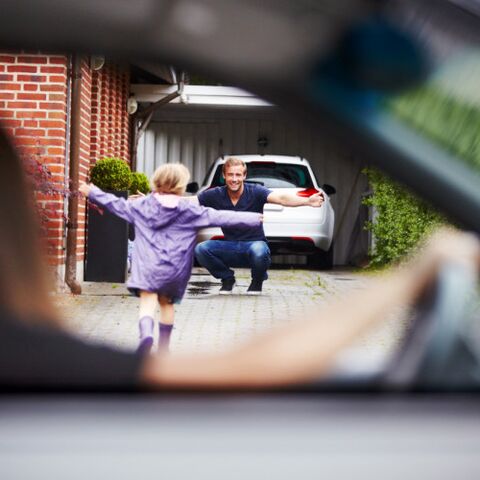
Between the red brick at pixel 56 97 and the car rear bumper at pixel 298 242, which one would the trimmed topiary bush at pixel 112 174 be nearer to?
the red brick at pixel 56 97

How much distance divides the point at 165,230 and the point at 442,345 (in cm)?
355

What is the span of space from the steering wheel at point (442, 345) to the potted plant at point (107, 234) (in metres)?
7.51

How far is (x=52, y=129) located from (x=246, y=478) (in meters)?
6.89

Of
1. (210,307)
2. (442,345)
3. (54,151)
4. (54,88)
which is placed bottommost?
(210,307)

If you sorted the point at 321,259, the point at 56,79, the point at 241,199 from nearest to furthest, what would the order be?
the point at 241,199, the point at 56,79, the point at 321,259

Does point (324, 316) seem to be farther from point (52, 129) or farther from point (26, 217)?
point (52, 129)

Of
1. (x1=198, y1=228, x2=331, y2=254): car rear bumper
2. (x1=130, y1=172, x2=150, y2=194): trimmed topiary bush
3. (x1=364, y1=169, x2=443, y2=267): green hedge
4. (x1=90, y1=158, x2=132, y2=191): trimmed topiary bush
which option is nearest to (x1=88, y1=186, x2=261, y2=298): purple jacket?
(x1=364, y1=169, x2=443, y2=267): green hedge

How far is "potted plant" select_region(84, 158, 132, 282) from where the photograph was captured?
8.39m

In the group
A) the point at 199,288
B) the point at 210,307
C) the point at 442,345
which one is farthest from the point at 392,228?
the point at 442,345

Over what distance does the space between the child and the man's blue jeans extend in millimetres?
1538

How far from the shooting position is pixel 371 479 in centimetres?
88

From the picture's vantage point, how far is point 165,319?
13.9 feet

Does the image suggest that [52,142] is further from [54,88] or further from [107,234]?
[107,234]

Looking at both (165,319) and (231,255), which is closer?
(165,319)
